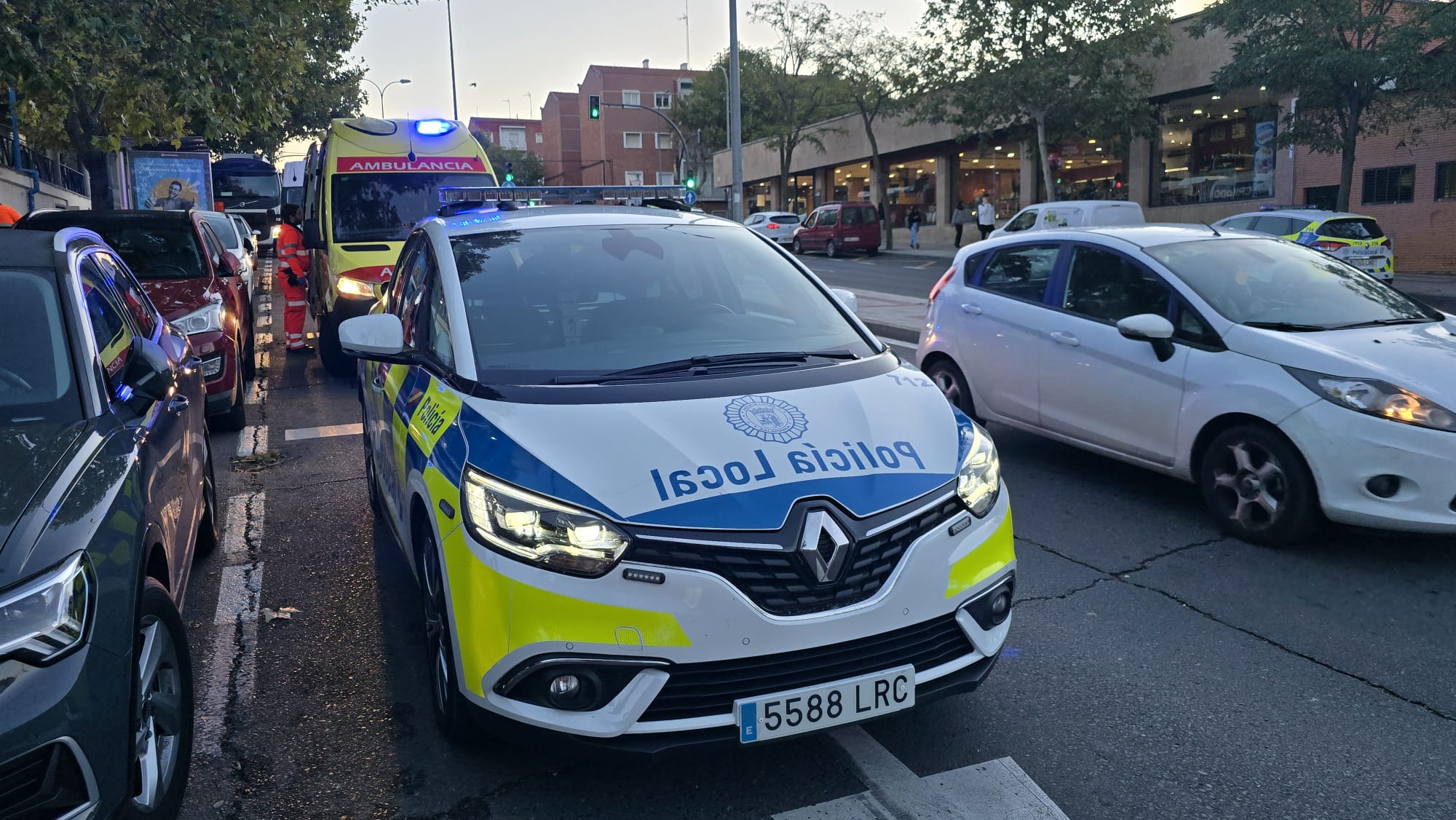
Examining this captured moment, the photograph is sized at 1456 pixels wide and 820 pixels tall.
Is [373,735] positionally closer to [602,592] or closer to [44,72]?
[602,592]

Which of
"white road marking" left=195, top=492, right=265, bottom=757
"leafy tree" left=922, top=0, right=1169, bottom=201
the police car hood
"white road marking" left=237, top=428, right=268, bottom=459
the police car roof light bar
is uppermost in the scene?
"leafy tree" left=922, top=0, right=1169, bottom=201

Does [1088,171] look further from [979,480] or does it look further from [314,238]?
[979,480]

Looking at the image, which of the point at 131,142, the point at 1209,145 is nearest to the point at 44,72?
the point at 131,142

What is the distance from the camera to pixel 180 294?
859 cm

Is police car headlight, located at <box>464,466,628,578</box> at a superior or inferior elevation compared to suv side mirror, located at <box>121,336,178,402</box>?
inferior

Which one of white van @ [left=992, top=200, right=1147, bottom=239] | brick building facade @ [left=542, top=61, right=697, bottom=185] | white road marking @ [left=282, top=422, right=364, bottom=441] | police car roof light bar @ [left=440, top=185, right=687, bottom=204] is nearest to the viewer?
police car roof light bar @ [left=440, top=185, right=687, bottom=204]

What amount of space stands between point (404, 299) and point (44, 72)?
6995 mm

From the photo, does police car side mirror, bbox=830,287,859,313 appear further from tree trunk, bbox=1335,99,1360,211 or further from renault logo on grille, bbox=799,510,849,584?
tree trunk, bbox=1335,99,1360,211

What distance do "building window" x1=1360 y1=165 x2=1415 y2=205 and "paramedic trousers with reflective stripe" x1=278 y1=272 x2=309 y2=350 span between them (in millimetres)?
21938

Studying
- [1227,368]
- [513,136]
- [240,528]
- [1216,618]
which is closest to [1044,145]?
[1227,368]

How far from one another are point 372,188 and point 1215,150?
80.4 feet

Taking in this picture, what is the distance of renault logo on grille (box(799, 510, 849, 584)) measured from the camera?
2.82 meters

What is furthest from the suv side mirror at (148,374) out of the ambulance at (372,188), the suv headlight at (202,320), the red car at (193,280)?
the ambulance at (372,188)

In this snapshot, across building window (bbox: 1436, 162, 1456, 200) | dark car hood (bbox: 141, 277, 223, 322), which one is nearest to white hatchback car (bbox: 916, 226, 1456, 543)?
dark car hood (bbox: 141, 277, 223, 322)
